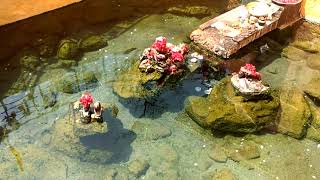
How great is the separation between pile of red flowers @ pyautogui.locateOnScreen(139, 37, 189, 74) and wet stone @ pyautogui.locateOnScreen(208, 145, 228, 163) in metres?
2.29

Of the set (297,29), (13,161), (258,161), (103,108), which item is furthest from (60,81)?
(297,29)

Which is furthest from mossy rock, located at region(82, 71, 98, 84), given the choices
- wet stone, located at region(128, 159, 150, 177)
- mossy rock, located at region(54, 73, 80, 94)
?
wet stone, located at region(128, 159, 150, 177)

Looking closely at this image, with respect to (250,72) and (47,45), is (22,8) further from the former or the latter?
(250,72)

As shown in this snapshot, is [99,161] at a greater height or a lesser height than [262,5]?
lesser

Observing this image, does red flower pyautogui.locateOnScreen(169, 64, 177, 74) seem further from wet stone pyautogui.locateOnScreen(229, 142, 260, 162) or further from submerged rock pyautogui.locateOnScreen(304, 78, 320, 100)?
submerged rock pyautogui.locateOnScreen(304, 78, 320, 100)

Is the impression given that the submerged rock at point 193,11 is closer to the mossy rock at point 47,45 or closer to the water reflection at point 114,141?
the mossy rock at point 47,45

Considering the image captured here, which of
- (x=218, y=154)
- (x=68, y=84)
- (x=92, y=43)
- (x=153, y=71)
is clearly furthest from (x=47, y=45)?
(x=218, y=154)

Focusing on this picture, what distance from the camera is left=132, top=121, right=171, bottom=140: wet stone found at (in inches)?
376

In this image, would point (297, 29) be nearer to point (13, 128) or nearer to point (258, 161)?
point (258, 161)

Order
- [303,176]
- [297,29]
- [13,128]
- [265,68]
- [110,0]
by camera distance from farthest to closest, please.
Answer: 1. [110,0]
2. [297,29]
3. [265,68]
4. [13,128]
5. [303,176]

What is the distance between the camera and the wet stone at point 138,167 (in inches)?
343

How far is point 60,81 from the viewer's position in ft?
35.7

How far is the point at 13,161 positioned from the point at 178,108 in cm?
395

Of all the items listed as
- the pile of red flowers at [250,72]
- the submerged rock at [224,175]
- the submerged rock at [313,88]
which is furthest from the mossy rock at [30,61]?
the submerged rock at [313,88]
